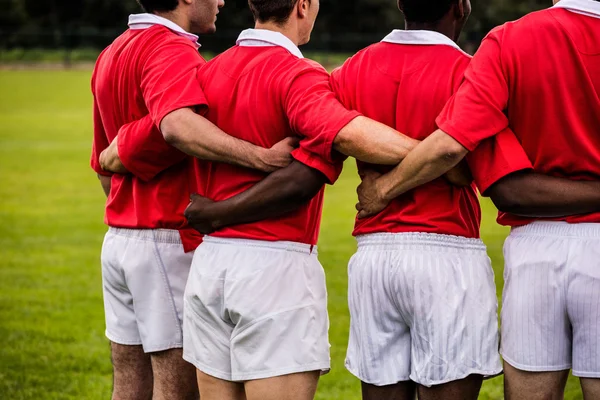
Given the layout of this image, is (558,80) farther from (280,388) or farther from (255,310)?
(280,388)

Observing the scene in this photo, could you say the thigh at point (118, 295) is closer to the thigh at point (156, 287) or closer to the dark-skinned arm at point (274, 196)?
the thigh at point (156, 287)

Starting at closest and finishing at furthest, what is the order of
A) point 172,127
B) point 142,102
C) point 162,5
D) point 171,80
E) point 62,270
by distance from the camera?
point 172,127
point 171,80
point 142,102
point 162,5
point 62,270

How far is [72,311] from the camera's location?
9742mm

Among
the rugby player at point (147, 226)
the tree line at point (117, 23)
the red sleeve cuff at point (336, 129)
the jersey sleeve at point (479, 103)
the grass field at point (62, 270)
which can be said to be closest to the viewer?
the jersey sleeve at point (479, 103)

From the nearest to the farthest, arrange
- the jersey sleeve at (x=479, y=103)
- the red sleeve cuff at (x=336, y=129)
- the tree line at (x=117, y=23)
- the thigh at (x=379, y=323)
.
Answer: the jersey sleeve at (x=479, y=103), the red sleeve cuff at (x=336, y=129), the thigh at (x=379, y=323), the tree line at (x=117, y=23)

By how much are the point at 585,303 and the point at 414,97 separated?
3.47ft

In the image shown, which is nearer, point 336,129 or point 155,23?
point 336,129

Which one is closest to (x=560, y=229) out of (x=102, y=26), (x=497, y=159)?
(x=497, y=159)

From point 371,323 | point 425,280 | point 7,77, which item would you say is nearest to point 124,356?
point 371,323

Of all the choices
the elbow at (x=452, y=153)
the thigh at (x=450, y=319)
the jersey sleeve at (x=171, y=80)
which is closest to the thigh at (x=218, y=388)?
the thigh at (x=450, y=319)

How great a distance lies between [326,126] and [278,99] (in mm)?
263

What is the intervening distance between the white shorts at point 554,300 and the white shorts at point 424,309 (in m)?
0.10

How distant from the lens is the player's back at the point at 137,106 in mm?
4254

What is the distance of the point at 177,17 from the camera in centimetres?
454
